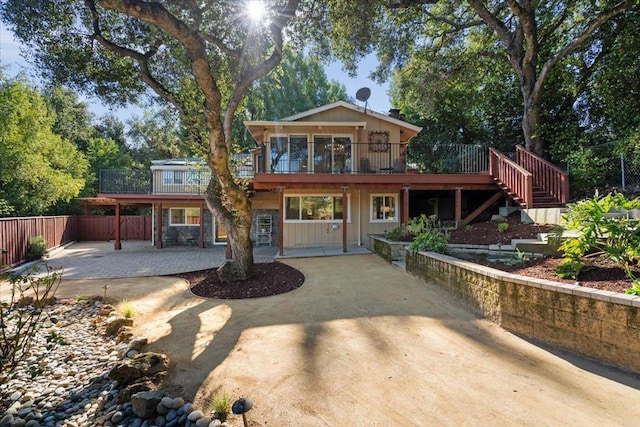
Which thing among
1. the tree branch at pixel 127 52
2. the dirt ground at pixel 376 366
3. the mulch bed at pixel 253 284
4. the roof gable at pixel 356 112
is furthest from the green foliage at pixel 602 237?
the roof gable at pixel 356 112

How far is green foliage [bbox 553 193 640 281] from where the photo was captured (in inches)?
150

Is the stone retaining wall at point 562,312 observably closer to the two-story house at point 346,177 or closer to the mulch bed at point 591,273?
the mulch bed at point 591,273

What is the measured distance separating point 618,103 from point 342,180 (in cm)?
925

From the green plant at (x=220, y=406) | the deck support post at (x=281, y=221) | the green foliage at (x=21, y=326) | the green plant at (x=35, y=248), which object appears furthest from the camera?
the green plant at (x=35, y=248)

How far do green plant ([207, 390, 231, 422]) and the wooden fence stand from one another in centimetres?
576

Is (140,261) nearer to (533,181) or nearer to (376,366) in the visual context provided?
(376,366)

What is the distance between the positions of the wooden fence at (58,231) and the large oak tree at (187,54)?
4.25m

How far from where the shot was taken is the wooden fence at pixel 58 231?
9.38 m

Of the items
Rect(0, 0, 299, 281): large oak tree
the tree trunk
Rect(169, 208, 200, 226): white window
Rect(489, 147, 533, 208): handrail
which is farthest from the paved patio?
the tree trunk

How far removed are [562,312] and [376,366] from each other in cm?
230

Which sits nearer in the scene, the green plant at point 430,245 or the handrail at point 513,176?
the green plant at point 430,245

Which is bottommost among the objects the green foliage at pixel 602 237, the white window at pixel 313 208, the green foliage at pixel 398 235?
the green foliage at pixel 398 235

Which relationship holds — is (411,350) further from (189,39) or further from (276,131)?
(276,131)

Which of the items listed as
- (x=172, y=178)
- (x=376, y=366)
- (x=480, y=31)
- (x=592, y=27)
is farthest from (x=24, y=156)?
(x=592, y=27)
